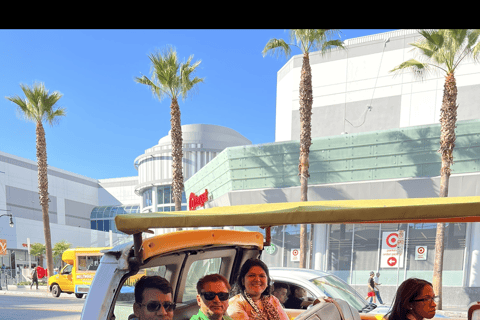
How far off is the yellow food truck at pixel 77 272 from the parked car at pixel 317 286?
14.1m

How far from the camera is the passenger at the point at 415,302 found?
9.81 feet

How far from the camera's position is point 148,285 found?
2721mm

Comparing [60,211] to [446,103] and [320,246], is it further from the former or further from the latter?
[446,103]

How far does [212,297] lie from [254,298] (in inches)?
25.2

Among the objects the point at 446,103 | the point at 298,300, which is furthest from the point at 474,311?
the point at 446,103

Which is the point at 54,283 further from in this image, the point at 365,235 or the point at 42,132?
the point at 365,235

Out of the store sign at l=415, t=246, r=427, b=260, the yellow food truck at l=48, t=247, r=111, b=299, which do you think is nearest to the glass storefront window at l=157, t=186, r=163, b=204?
the yellow food truck at l=48, t=247, r=111, b=299

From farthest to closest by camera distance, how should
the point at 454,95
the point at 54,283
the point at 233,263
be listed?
the point at 54,283 < the point at 454,95 < the point at 233,263

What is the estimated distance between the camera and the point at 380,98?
1094 inches

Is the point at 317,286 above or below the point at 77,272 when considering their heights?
above

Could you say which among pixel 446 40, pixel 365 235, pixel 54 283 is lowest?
pixel 54 283

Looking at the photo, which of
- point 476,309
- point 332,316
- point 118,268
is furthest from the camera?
point 476,309

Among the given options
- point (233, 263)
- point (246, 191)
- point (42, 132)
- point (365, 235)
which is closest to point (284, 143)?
point (246, 191)
